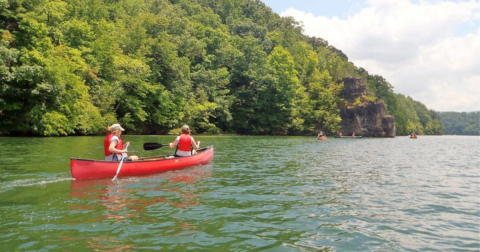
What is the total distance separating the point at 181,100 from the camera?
52344 millimetres

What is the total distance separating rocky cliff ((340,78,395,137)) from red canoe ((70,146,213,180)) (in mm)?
63922

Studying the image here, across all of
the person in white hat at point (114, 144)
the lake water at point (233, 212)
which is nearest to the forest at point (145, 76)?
the lake water at point (233, 212)

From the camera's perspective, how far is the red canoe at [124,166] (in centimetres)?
1110

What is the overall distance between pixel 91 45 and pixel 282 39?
235 feet

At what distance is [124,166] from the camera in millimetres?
12188

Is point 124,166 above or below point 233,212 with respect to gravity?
above

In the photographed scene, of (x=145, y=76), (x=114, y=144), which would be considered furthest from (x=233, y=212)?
(x=145, y=76)

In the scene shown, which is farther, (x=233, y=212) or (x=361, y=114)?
(x=361, y=114)

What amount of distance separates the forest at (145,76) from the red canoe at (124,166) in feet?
69.6

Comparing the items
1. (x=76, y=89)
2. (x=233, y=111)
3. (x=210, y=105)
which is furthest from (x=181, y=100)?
(x=76, y=89)

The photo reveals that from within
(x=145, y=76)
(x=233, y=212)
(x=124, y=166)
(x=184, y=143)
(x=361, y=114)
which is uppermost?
(x=145, y=76)

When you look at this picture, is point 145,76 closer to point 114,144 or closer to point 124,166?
point 114,144

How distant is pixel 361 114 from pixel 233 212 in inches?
2872

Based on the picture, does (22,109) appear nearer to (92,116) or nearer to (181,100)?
(92,116)
